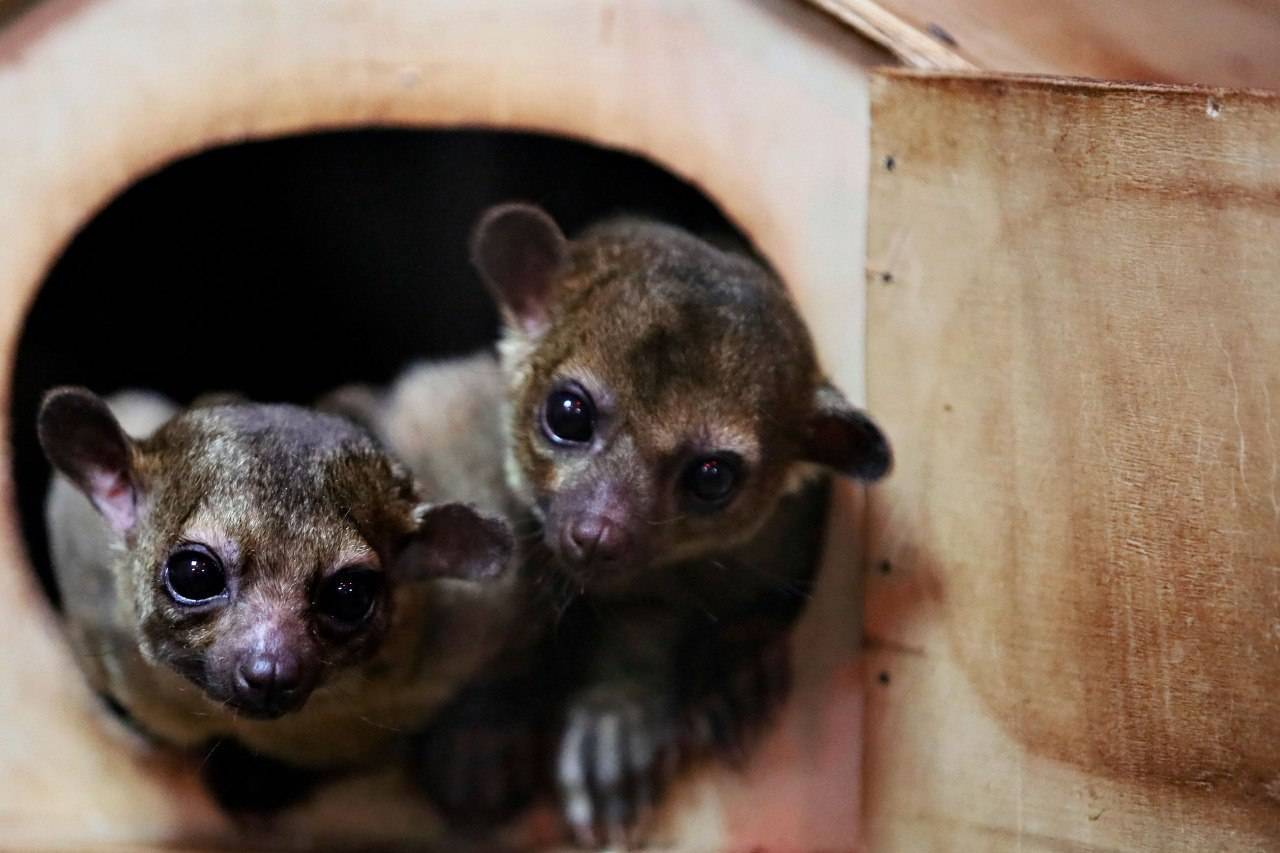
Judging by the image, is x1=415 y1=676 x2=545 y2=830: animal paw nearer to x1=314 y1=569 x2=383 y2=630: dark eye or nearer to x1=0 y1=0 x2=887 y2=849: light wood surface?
x1=0 y1=0 x2=887 y2=849: light wood surface

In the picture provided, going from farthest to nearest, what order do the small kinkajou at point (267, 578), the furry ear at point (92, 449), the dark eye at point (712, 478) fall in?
the dark eye at point (712, 478) < the furry ear at point (92, 449) < the small kinkajou at point (267, 578)

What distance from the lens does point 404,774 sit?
284cm

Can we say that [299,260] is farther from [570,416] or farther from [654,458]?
[654,458]

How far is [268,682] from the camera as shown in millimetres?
2080

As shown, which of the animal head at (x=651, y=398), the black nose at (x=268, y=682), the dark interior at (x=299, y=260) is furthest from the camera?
the dark interior at (x=299, y=260)

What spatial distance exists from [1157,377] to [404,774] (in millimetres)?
1800

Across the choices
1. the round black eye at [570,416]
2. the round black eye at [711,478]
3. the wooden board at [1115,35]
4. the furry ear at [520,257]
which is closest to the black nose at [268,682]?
the round black eye at [570,416]

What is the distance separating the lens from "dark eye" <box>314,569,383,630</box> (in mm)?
2264

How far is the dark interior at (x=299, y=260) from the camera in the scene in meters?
3.04

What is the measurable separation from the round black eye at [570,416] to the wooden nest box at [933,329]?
51 centimetres

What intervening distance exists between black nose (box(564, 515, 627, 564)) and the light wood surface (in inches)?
19.6

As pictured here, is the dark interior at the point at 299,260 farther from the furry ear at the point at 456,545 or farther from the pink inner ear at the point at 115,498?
the furry ear at the point at 456,545

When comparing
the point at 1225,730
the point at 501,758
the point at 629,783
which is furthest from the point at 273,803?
the point at 1225,730

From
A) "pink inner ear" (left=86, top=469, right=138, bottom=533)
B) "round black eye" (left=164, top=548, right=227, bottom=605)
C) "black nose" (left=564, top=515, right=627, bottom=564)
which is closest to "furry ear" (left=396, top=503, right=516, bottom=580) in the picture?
"black nose" (left=564, top=515, right=627, bottom=564)
